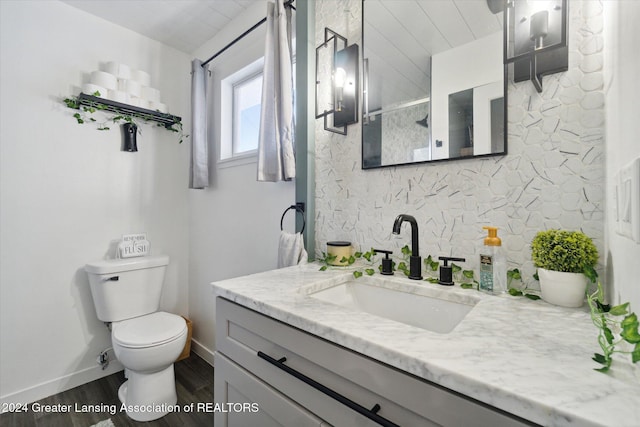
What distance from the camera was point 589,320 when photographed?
630mm

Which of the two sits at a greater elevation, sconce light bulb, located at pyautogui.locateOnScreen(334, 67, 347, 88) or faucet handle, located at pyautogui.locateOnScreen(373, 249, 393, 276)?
sconce light bulb, located at pyautogui.locateOnScreen(334, 67, 347, 88)

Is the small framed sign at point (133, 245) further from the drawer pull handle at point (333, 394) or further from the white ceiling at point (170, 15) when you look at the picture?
the drawer pull handle at point (333, 394)

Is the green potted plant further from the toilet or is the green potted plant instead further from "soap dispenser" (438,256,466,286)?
the toilet

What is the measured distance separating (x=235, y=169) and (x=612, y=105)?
1856mm

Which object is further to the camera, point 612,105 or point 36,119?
point 36,119

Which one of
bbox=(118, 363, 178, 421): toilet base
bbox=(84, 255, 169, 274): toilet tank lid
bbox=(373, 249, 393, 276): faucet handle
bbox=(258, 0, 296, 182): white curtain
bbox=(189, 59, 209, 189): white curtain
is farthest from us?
bbox=(189, 59, 209, 189): white curtain

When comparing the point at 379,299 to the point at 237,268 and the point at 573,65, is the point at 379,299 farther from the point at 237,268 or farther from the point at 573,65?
the point at 237,268

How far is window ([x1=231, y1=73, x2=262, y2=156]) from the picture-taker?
2107mm

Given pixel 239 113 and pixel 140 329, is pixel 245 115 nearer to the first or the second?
pixel 239 113

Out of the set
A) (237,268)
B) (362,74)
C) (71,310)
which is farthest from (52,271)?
(362,74)

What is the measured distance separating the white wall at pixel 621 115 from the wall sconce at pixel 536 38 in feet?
0.30

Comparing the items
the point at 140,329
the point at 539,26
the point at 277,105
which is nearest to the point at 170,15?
the point at 277,105

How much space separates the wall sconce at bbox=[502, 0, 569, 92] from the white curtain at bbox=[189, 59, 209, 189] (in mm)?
1907

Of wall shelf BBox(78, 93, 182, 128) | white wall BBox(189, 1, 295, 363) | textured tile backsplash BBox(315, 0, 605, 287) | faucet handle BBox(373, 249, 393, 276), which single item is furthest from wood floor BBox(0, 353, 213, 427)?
wall shelf BBox(78, 93, 182, 128)
